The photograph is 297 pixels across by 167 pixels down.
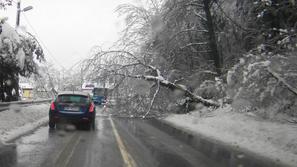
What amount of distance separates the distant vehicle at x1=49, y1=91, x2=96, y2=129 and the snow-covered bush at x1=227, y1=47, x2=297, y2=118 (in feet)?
20.5

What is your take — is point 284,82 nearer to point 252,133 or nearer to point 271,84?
point 271,84

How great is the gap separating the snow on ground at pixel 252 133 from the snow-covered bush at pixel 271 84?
0.68 meters

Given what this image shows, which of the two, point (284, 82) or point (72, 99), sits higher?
point (284, 82)

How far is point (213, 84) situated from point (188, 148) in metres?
11.7

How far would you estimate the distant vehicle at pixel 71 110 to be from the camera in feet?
54.5

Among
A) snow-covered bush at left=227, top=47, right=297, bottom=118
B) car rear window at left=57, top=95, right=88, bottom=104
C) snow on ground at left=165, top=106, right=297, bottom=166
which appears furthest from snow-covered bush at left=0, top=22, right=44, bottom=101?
snow-covered bush at left=227, top=47, right=297, bottom=118

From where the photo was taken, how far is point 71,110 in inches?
656

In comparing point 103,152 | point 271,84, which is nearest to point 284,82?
point 271,84

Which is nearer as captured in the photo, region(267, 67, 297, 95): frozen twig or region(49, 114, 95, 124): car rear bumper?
region(267, 67, 297, 95): frozen twig

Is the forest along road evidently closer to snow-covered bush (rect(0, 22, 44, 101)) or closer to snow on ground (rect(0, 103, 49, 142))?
snow on ground (rect(0, 103, 49, 142))

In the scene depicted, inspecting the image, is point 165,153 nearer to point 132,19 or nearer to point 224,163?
point 224,163

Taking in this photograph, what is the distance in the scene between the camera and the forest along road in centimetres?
863

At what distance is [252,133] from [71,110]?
7.34 metres

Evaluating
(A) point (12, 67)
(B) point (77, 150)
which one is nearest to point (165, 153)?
(B) point (77, 150)
